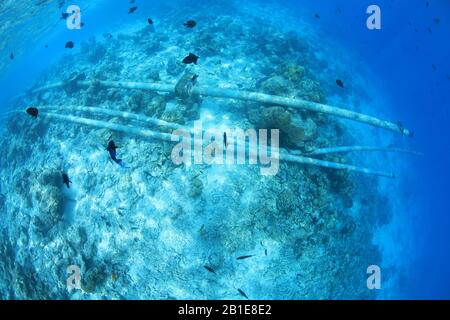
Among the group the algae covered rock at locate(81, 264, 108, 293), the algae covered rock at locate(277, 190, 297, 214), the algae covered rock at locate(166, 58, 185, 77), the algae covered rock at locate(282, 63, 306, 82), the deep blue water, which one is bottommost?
the deep blue water

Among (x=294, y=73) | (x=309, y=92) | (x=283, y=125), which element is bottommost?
(x=309, y=92)

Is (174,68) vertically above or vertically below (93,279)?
above

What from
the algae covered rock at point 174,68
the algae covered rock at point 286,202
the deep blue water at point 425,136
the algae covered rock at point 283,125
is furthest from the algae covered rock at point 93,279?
the deep blue water at point 425,136

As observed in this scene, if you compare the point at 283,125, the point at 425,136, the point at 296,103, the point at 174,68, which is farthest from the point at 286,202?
the point at 425,136

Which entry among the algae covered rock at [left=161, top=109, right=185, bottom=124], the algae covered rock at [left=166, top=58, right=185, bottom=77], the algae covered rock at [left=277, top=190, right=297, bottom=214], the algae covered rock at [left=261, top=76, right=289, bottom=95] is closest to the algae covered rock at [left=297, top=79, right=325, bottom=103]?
the algae covered rock at [left=261, top=76, right=289, bottom=95]

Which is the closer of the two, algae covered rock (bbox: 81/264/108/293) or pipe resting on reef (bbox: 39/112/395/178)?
algae covered rock (bbox: 81/264/108/293)

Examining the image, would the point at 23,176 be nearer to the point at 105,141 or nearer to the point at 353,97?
the point at 105,141

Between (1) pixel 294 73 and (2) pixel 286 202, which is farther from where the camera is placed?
(1) pixel 294 73

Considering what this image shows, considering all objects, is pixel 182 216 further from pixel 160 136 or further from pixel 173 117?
pixel 173 117

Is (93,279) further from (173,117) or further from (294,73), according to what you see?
(294,73)

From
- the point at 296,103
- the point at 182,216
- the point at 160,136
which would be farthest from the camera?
the point at 296,103

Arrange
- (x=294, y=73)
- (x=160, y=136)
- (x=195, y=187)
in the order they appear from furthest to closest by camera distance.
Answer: (x=294, y=73) < (x=160, y=136) < (x=195, y=187)

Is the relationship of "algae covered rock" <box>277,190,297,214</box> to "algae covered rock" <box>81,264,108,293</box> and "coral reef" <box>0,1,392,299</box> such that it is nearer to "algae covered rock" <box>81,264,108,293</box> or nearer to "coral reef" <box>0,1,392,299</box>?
"coral reef" <box>0,1,392,299</box>

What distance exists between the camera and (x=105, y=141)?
11.1 meters
